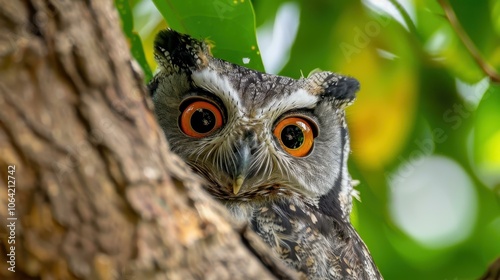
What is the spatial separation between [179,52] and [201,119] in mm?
254

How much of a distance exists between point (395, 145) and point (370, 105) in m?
0.23

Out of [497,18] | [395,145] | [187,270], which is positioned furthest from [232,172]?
[497,18]

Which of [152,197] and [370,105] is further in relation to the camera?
[370,105]

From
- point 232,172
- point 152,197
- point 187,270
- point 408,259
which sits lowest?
point 408,259

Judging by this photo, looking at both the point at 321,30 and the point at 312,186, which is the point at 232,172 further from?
the point at 321,30

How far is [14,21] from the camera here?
1.01 meters

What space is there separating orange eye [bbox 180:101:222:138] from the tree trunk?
45.3 inches

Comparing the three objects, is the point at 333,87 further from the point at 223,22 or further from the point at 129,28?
the point at 129,28

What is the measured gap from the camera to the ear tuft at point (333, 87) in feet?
8.01

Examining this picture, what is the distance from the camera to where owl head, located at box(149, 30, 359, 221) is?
2.21 meters

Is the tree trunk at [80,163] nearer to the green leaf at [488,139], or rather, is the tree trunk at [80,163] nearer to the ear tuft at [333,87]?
the ear tuft at [333,87]

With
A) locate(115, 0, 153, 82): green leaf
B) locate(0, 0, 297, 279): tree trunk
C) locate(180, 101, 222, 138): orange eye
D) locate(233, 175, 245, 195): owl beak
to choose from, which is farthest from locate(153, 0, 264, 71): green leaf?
locate(0, 0, 297, 279): tree trunk

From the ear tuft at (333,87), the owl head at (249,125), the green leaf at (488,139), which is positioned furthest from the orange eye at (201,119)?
the green leaf at (488,139)

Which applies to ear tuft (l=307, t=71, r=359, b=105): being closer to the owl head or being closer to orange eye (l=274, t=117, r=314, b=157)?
the owl head
